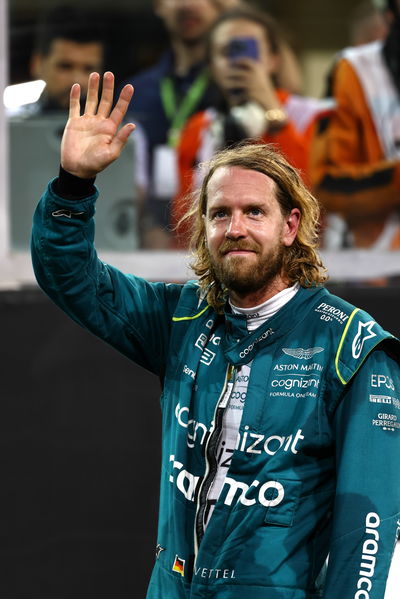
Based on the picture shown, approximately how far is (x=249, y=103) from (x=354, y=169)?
1.93 ft

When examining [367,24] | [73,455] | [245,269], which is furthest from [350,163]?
[245,269]

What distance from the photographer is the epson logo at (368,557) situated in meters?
2.37

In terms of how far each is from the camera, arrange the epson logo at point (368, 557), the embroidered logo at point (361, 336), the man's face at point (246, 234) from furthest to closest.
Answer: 1. the man's face at point (246, 234)
2. the embroidered logo at point (361, 336)
3. the epson logo at point (368, 557)

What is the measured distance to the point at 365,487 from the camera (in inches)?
95.3

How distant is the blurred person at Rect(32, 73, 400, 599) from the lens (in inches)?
95.8

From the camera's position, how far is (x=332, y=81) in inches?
191

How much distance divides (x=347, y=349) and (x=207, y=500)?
Result: 506 millimetres

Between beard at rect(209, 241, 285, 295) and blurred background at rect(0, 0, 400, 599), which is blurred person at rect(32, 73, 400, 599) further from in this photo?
blurred background at rect(0, 0, 400, 599)

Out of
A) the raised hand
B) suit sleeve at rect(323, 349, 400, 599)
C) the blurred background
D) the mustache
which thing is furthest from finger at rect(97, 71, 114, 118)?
the blurred background

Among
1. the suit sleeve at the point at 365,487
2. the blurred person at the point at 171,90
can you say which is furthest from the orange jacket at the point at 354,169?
the suit sleeve at the point at 365,487

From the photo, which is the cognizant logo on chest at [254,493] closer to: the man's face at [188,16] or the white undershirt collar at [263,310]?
the white undershirt collar at [263,310]

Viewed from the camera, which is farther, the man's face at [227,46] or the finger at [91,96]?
the man's face at [227,46]

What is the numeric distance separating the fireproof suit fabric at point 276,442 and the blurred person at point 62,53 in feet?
7.30

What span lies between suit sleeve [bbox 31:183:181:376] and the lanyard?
2.01 meters
